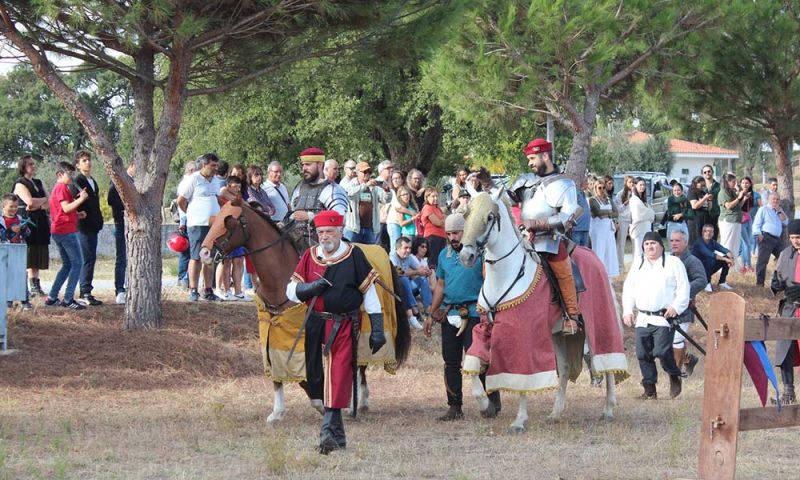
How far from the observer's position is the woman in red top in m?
16.2

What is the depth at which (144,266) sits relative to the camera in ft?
43.7

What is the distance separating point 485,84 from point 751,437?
1147 cm

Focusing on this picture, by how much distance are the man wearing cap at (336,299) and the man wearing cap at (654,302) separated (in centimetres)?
390

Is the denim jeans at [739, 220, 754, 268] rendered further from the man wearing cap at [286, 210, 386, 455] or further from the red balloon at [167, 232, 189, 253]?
the man wearing cap at [286, 210, 386, 455]

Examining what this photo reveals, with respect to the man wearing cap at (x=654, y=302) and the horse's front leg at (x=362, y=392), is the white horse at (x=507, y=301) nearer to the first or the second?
the horse's front leg at (x=362, y=392)

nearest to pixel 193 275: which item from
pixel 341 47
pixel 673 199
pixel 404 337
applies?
pixel 341 47

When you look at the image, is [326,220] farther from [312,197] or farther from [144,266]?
[144,266]

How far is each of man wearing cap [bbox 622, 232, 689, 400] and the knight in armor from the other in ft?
6.73

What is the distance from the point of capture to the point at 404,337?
10.6 m

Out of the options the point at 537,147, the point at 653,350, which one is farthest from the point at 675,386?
the point at 537,147

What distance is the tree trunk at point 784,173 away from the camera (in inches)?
947

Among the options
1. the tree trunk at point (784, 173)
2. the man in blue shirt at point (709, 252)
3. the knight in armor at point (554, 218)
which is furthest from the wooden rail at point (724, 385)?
the tree trunk at point (784, 173)

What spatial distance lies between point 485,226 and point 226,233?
235 centimetres

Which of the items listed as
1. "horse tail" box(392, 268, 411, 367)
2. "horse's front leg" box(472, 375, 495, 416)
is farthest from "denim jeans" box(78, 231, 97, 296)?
"horse's front leg" box(472, 375, 495, 416)
